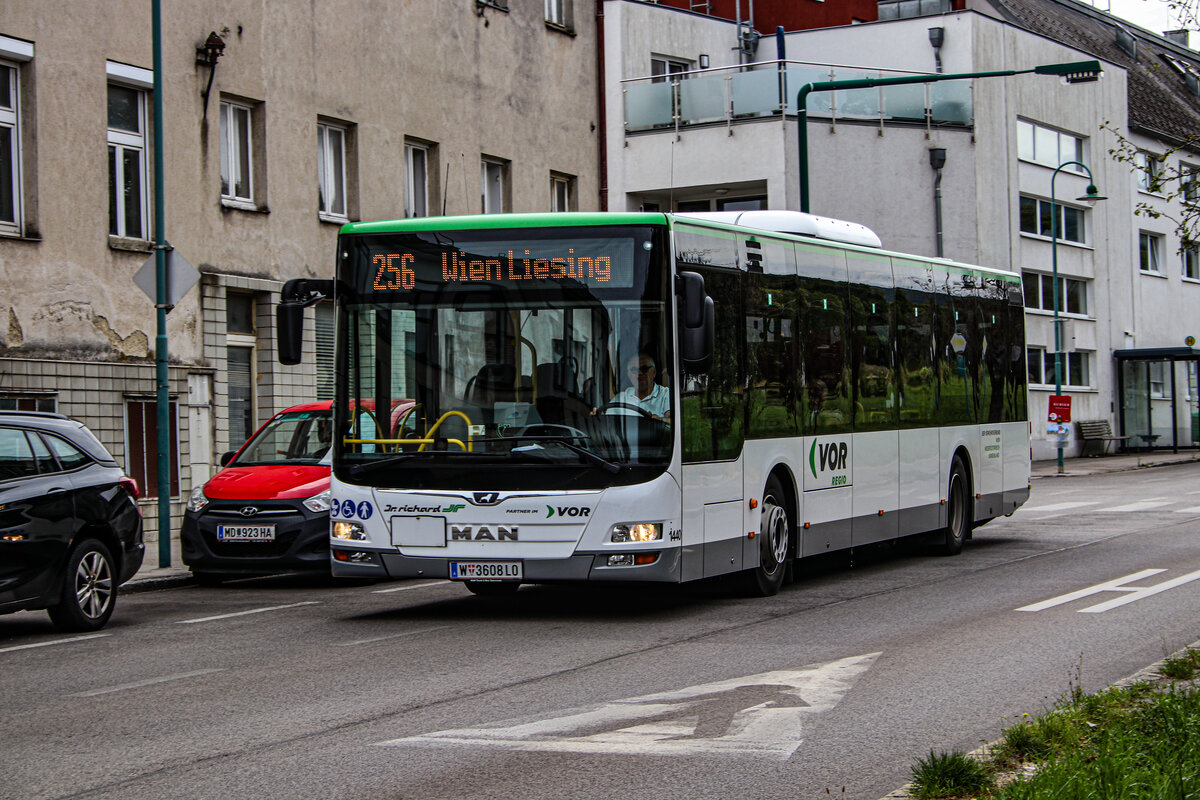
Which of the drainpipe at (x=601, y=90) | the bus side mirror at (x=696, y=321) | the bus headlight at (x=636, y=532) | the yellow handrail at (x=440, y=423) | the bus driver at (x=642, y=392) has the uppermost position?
the drainpipe at (x=601, y=90)

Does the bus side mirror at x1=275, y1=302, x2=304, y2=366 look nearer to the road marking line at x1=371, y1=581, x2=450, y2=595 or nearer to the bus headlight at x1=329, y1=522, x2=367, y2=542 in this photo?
→ the bus headlight at x1=329, y1=522, x2=367, y2=542

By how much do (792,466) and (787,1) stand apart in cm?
3687

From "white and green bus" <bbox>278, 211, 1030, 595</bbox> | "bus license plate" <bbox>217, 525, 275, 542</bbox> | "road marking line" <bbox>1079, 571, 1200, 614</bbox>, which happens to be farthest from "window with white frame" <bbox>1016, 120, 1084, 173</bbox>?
"white and green bus" <bbox>278, 211, 1030, 595</bbox>

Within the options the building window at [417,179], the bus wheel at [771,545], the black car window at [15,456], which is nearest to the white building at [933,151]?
the building window at [417,179]

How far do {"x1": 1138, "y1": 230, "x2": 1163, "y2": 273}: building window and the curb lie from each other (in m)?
47.4

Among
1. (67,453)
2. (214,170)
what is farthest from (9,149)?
(67,453)

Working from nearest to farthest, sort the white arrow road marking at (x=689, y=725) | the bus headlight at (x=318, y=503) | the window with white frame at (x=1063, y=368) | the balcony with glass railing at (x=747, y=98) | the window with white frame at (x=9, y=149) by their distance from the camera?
1. the white arrow road marking at (x=689, y=725)
2. the bus headlight at (x=318, y=503)
3. the window with white frame at (x=9, y=149)
4. the balcony with glass railing at (x=747, y=98)
5. the window with white frame at (x=1063, y=368)

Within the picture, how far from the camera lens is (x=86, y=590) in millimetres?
12516

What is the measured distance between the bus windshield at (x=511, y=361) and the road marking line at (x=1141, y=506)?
50.5ft

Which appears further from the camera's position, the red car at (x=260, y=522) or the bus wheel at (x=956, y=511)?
the bus wheel at (x=956, y=511)

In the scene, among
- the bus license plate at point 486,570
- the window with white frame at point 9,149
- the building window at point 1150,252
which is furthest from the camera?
the building window at point 1150,252

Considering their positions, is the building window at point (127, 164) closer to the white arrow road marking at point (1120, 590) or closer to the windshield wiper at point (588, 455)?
the windshield wiper at point (588, 455)

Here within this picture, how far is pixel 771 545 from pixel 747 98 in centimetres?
2637

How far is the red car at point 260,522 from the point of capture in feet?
51.6
